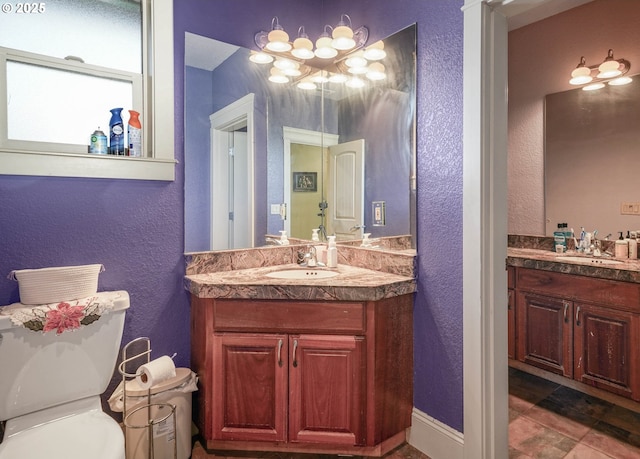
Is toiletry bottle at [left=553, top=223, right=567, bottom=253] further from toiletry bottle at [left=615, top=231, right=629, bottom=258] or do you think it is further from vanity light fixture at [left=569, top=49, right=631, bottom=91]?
vanity light fixture at [left=569, top=49, right=631, bottom=91]

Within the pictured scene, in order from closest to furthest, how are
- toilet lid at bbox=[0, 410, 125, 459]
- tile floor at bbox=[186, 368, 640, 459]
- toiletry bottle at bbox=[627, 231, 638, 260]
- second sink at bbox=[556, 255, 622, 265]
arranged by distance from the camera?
toilet lid at bbox=[0, 410, 125, 459], tile floor at bbox=[186, 368, 640, 459], second sink at bbox=[556, 255, 622, 265], toiletry bottle at bbox=[627, 231, 638, 260]

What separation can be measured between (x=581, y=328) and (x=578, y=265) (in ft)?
1.28

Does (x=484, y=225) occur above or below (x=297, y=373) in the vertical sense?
above

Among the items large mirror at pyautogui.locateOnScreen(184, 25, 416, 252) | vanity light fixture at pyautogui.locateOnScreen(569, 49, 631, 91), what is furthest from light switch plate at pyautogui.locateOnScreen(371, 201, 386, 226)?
vanity light fixture at pyautogui.locateOnScreen(569, 49, 631, 91)

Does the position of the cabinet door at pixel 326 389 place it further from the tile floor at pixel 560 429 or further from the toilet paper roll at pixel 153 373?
the toilet paper roll at pixel 153 373

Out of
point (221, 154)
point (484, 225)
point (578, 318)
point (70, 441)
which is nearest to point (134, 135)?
point (221, 154)

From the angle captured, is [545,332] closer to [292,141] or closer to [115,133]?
[292,141]

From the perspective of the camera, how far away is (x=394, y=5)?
1945mm

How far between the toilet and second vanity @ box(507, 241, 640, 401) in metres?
2.44

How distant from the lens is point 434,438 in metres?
1.79

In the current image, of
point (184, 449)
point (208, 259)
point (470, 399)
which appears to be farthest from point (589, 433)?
point (208, 259)

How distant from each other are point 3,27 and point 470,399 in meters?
2.46

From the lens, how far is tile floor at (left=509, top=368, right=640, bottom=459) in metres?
1.85

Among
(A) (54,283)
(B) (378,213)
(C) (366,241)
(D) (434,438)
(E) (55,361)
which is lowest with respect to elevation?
(D) (434,438)
